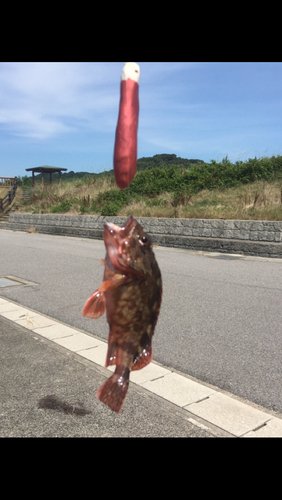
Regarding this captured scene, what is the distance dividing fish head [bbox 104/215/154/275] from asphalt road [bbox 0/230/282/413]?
128 inches

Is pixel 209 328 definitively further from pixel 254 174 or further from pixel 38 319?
pixel 254 174

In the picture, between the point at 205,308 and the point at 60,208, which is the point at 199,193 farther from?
the point at 205,308

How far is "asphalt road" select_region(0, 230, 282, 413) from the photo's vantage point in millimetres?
4105

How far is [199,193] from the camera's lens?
17094 millimetres

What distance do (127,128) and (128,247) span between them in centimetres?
17

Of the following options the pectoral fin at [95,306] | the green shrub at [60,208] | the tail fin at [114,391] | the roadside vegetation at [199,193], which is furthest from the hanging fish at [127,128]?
the green shrub at [60,208]

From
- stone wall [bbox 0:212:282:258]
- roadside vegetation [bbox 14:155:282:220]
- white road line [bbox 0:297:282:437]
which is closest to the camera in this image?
white road line [bbox 0:297:282:437]

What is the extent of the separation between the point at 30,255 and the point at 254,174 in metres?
10.5

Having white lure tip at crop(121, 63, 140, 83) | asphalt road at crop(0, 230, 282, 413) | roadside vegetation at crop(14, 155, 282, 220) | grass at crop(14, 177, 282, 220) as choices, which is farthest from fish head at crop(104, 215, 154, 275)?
roadside vegetation at crop(14, 155, 282, 220)

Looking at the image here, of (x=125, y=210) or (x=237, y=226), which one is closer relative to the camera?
(x=237, y=226)

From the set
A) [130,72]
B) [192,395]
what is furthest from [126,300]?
[192,395]

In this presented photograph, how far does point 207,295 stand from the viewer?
6969 mm

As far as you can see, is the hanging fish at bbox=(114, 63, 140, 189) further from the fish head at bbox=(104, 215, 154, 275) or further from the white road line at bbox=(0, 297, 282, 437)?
the white road line at bbox=(0, 297, 282, 437)

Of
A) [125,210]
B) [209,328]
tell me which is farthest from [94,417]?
[125,210]
